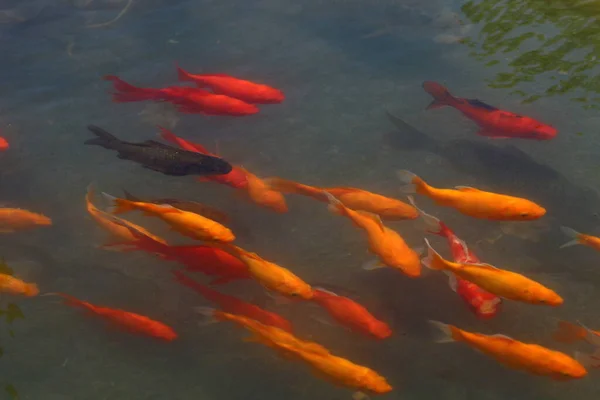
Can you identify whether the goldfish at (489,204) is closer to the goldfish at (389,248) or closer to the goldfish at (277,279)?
the goldfish at (389,248)

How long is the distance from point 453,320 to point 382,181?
1824 mm

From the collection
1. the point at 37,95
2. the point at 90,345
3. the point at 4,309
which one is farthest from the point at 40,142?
the point at 90,345

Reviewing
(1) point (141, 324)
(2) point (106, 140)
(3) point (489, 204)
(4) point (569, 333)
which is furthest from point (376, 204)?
(2) point (106, 140)

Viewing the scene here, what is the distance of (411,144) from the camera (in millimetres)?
6066

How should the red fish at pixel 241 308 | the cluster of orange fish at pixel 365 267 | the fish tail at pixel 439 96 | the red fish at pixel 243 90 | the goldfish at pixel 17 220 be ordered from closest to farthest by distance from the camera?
the cluster of orange fish at pixel 365 267
the red fish at pixel 241 308
the goldfish at pixel 17 220
the red fish at pixel 243 90
the fish tail at pixel 439 96

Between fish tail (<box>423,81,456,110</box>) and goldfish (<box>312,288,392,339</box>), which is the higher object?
fish tail (<box>423,81,456,110</box>)

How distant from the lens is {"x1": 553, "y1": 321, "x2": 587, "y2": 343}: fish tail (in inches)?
161

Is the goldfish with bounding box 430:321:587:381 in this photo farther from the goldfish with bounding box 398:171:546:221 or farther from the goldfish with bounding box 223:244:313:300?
the goldfish with bounding box 223:244:313:300

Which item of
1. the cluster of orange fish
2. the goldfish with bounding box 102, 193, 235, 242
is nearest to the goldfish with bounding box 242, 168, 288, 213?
the cluster of orange fish

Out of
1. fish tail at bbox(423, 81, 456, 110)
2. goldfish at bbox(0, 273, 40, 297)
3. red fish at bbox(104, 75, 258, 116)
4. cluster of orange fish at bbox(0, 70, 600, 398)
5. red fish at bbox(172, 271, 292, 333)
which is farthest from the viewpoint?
fish tail at bbox(423, 81, 456, 110)

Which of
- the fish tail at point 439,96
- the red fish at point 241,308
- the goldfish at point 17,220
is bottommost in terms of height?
the goldfish at point 17,220

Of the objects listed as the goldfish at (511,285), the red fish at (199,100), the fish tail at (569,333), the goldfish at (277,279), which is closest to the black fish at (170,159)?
the goldfish at (277,279)

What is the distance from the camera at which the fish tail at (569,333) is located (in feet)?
13.4

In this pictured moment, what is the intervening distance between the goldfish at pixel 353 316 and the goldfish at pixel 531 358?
1.97ft
